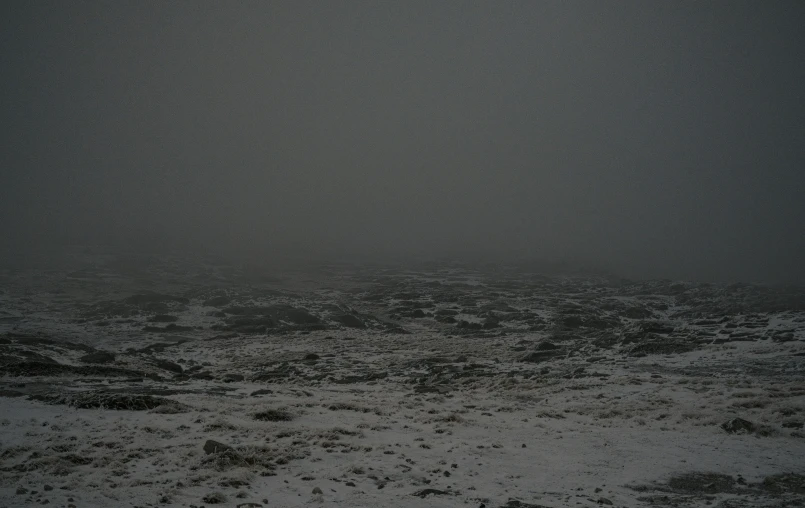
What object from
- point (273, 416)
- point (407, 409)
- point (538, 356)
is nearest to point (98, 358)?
point (273, 416)

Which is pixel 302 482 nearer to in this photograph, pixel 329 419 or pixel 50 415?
pixel 329 419

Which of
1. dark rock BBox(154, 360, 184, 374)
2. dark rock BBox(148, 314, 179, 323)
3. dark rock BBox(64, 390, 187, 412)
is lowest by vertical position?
dark rock BBox(148, 314, 179, 323)

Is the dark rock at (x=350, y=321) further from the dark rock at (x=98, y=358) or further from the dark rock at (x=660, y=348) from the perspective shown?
the dark rock at (x=660, y=348)

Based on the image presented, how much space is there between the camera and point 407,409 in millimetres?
21094

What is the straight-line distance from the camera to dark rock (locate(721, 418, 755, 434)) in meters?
16.9

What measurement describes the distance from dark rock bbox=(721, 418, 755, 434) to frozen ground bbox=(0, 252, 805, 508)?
0.07 meters

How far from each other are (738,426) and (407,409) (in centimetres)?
1333

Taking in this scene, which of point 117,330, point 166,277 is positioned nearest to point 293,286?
point 166,277

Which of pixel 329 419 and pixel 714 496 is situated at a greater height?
pixel 714 496

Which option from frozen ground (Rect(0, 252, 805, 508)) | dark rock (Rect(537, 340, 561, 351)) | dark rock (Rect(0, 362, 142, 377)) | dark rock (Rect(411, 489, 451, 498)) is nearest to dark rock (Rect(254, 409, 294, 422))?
frozen ground (Rect(0, 252, 805, 508))

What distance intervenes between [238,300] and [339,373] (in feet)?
136

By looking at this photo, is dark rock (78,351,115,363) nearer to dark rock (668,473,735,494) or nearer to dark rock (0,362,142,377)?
dark rock (0,362,142,377)

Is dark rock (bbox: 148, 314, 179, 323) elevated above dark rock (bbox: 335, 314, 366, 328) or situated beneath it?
situated beneath

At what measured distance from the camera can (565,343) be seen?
40906 mm
